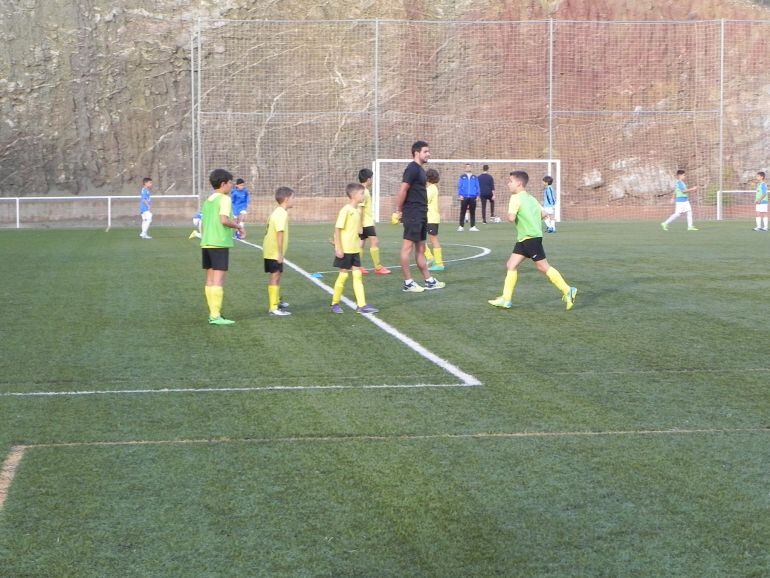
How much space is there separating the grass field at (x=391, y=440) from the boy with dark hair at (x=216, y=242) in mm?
438

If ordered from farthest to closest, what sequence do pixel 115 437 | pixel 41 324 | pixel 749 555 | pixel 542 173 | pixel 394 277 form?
pixel 542 173
pixel 394 277
pixel 41 324
pixel 115 437
pixel 749 555

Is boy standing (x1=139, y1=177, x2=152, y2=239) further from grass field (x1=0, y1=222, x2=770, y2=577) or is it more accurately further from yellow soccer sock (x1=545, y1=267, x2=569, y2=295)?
yellow soccer sock (x1=545, y1=267, x2=569, y2=295)

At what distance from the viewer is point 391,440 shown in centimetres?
678

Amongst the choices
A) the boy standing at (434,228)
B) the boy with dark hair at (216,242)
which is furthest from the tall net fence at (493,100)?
the boy with dark hair at (216,242)

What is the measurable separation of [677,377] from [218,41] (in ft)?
134

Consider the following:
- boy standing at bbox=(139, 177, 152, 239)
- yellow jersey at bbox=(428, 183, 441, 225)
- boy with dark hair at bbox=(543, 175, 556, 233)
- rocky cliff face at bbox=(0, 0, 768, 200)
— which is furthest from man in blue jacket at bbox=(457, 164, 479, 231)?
rocky cliff face at bbox=(0, 0, 768, 200)

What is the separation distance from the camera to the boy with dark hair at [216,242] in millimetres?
12164

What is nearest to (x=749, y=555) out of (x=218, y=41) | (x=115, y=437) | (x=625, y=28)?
(x=115, y=437)

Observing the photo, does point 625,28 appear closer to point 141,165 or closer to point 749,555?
point 141,165

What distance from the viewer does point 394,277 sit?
56.4ft

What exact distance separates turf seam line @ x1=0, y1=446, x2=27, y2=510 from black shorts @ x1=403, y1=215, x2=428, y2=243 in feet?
30.1

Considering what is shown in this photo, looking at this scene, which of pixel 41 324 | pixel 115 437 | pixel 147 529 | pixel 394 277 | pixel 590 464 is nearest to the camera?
pixel 147 529

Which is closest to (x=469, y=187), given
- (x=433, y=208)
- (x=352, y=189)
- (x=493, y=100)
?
(x=493, y=100)

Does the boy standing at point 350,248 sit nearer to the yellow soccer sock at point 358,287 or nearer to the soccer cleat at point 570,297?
the yellow soccer sock at point 358,287
